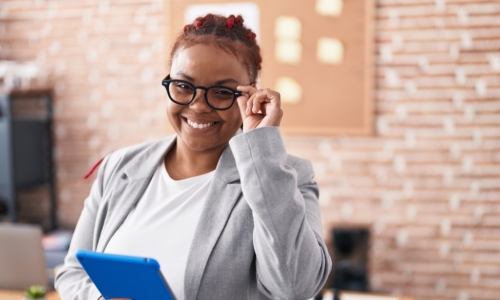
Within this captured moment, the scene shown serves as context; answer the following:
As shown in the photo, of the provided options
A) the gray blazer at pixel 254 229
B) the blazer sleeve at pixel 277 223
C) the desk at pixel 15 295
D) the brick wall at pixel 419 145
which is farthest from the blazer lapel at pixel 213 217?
the brick wall at pixel 419 145

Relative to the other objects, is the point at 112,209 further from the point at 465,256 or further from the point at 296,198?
the point at 465,256

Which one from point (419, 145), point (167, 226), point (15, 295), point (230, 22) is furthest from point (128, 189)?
point (419, 145)

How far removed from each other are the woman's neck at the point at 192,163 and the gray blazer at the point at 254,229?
0.18 feet

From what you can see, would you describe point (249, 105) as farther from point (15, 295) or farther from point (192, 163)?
point (15, 295)

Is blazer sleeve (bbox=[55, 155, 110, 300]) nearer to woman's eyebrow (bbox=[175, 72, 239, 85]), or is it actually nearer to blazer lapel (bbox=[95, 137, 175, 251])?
blazer lapel (bbox=[95, 137, 175, 251])

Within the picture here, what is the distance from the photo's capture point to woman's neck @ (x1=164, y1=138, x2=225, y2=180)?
53.7 inches

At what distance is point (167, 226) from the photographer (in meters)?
1.26

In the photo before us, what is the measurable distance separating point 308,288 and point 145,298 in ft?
1.12

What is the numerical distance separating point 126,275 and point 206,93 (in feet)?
1.44

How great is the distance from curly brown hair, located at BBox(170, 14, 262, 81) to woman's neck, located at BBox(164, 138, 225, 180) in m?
0.22

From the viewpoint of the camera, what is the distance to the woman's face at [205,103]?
1.24 metres

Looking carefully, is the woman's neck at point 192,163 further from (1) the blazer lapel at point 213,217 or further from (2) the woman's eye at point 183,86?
(2) the woman's eye at point 183,86

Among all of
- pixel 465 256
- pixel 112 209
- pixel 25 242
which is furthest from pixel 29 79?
pixel 465 256

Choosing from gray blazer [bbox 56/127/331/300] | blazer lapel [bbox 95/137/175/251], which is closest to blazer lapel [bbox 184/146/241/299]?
gray blazer [bbox 56/127/331/300]
